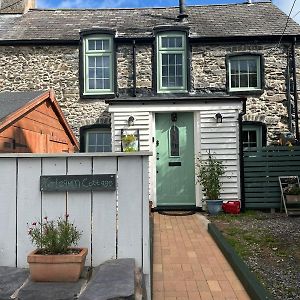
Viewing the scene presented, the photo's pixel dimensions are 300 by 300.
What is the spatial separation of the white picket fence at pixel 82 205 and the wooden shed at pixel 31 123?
7.53 feet

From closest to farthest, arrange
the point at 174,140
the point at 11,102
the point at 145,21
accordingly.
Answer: the point at 11,102, the point at 174,140, the point at 145,21

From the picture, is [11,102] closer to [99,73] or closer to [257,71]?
[99,73]

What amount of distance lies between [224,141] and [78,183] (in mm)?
6738

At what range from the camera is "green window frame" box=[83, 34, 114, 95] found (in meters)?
12.4

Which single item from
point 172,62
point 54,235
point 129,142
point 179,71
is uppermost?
point 172,62

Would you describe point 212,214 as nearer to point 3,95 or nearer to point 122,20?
point 3,95

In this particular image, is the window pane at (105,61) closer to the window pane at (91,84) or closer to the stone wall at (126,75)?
the stone wall at (126,75)

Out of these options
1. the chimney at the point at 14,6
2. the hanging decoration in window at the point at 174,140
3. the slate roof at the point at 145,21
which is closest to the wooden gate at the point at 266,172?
the hanging decoration in window at the point at 174,140

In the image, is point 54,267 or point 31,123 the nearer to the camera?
point 54,267

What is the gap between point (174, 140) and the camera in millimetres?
9906

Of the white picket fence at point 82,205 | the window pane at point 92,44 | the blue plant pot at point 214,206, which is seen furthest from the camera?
the window pane at point 92,44

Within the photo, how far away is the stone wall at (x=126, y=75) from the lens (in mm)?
12102

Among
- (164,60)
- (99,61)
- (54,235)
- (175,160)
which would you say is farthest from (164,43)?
(54,235)

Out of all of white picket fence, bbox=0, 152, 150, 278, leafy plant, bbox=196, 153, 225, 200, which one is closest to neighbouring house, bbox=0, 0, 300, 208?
leafy plant, bbox=196, 153, 225, 200
